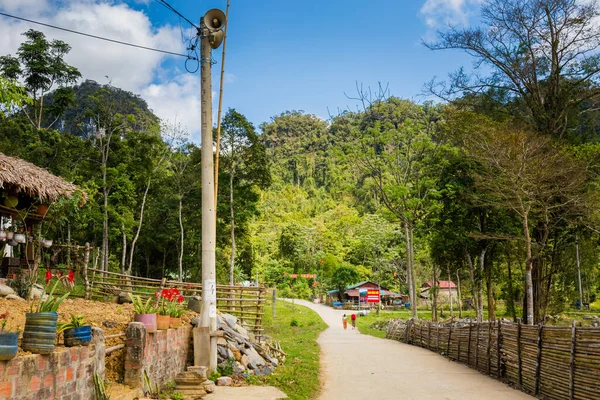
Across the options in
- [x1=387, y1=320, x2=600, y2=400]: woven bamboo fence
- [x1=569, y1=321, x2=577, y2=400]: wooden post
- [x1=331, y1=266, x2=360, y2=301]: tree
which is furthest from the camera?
[x1=331, y1=266, x2=360, y2=301]: tree

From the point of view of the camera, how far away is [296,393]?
8289 mm

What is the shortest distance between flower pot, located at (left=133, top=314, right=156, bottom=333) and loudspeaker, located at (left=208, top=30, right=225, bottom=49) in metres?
4.71

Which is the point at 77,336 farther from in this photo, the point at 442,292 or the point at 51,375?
the point at 442,292

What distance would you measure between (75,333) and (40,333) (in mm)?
575

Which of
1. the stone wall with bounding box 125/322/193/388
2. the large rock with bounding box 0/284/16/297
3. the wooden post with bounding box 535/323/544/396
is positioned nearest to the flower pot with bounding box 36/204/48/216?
the large rock with bounding box 0/284/16/297

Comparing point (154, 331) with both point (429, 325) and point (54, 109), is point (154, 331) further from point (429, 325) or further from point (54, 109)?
point (54, 109)

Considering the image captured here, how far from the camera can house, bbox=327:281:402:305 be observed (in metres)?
45.3

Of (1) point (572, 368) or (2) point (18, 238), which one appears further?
(2) point (18, 238)

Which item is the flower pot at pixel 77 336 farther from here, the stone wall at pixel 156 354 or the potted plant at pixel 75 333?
the stone wall at pixel 156 354

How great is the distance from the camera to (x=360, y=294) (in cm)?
4384

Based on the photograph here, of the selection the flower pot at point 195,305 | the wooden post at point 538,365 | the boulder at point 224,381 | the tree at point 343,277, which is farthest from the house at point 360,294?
the boulder at point 224,381

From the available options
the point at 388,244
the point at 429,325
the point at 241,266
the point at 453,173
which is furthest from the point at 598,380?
the point at 388,244

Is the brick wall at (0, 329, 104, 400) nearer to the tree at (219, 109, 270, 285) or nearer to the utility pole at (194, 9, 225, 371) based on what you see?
the utility pole at (194, 9, 225, 371)

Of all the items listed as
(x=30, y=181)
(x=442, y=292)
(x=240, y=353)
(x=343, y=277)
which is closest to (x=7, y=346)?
(x=240, y=353)
